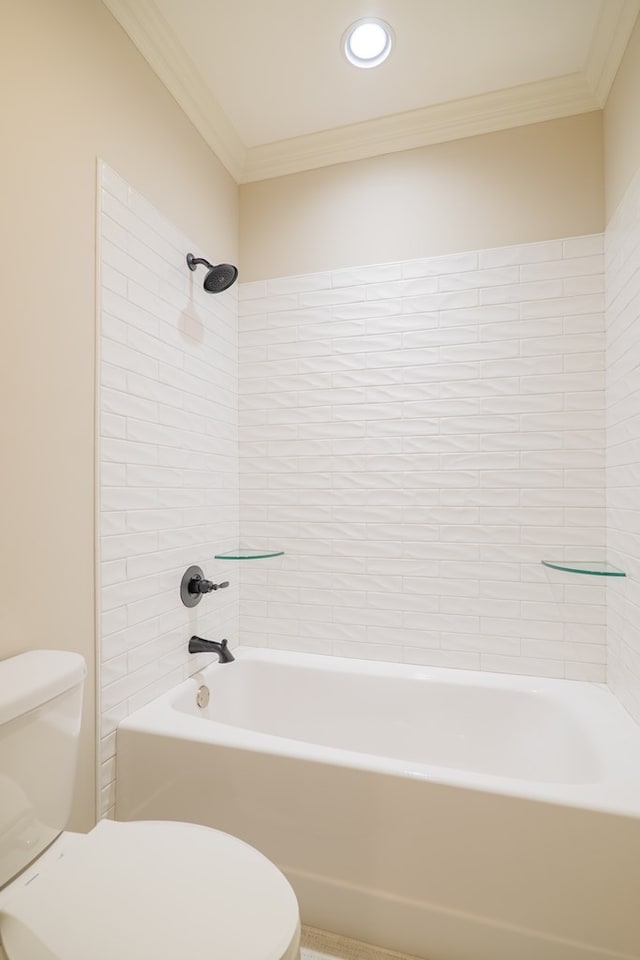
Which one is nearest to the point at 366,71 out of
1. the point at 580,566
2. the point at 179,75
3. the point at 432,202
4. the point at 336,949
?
the point at 432,202

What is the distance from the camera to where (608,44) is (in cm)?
156

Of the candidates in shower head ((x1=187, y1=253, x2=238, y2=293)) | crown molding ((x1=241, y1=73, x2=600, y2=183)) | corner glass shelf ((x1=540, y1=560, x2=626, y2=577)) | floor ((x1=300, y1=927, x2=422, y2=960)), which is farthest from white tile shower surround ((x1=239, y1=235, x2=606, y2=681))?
floor ((x1=300, y1=927, x2=422, y2=960))

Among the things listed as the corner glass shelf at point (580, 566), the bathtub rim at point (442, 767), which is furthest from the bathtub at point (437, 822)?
the corner glass shelf at point (580, 566)

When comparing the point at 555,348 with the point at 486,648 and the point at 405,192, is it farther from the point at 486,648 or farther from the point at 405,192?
the point at 486,648

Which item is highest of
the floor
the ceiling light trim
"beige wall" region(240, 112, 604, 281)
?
the ceiling light trim

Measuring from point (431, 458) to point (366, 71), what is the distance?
142 cm

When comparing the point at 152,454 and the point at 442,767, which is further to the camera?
the point at 152,454

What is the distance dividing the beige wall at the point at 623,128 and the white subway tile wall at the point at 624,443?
0.08 meters

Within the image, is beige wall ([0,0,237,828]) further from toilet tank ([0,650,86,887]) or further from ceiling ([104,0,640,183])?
ceiling ([104,0,640,183])

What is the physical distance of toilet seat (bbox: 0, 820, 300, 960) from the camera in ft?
2.54

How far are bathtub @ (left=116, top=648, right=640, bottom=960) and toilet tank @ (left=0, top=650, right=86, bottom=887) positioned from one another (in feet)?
1.30

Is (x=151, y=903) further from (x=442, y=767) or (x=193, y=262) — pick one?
(x=193, y=262)

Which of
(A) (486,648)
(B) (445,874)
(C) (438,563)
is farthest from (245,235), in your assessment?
(B) (445,874)

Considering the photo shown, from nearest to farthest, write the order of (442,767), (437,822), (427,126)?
(437,822), (442,767), (427,126)
